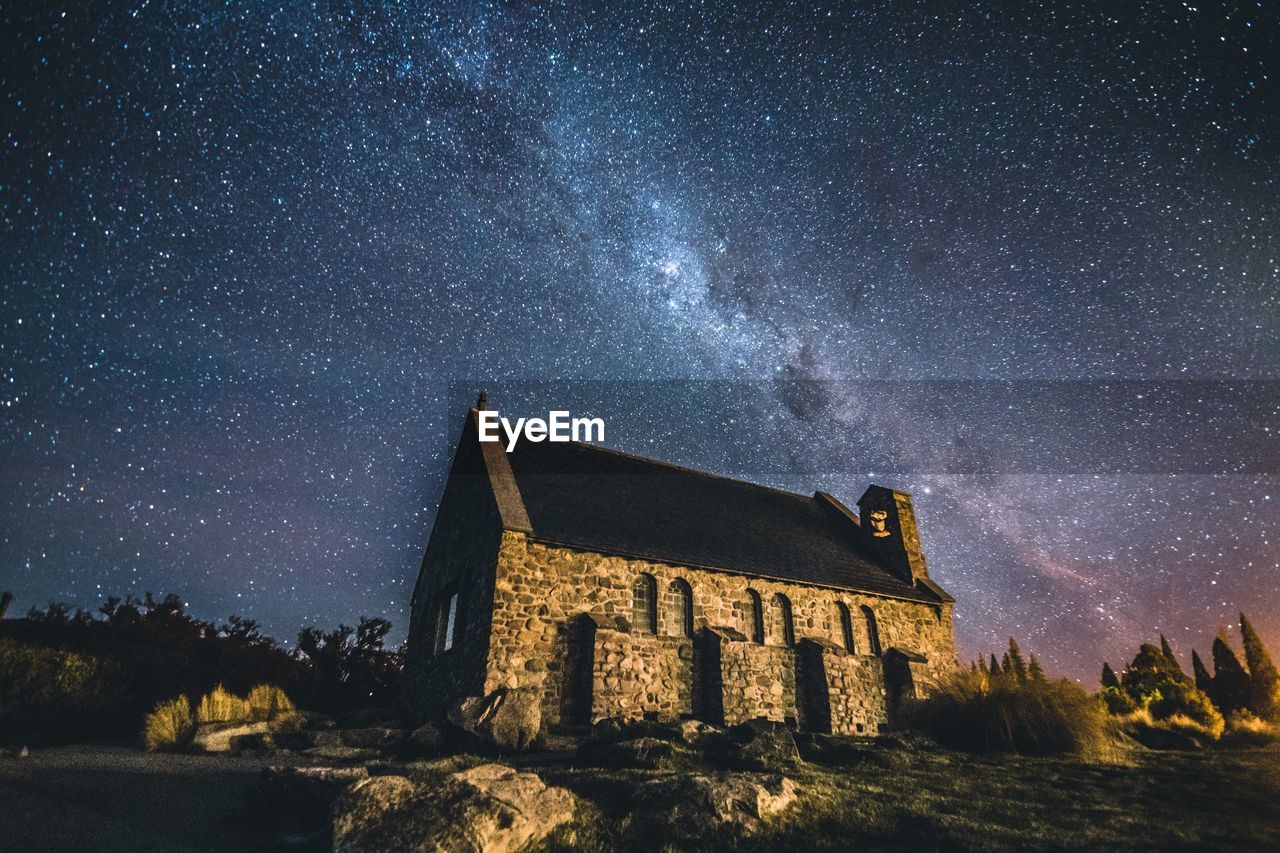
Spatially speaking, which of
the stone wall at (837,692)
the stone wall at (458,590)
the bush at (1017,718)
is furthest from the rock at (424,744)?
the stone wall at (837,692)

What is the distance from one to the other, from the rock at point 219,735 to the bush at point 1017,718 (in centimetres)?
1416

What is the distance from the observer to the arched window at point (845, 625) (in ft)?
66.0

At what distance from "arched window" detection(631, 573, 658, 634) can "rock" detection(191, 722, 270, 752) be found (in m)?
9.08

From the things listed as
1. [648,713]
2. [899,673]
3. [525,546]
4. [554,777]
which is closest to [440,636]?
[525,546]

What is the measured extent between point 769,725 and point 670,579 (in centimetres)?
744

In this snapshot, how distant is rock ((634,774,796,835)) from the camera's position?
599cm

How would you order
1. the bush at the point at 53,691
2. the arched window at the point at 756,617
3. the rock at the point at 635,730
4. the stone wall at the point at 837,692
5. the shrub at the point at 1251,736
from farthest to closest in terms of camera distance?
the arched window at the point at 756,617
the stone wall at the point at 837,692
the shrub at the point at 1251,736
the bush at the point at 53,691
the rock at the point at 635,730

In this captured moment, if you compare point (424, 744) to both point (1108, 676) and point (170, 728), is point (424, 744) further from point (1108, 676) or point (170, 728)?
point (1108, 676)

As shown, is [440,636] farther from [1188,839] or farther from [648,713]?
[1188,839]

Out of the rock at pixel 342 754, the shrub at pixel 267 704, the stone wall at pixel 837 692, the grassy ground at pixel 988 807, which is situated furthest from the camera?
the stone wall at pixel 837 692

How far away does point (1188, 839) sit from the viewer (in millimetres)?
6230

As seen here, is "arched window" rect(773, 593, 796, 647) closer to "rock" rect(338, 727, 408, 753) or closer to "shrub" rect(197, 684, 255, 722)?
"rock" rect(338, 727, 408, 753)

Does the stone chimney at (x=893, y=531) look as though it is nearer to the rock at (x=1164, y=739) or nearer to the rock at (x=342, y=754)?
the rock at (x=1164, y=739)

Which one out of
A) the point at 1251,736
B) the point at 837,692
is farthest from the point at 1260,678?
the point at 837,692
